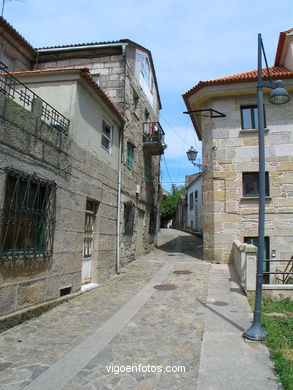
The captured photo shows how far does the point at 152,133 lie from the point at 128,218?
4664 mm

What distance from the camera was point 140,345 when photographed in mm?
4523

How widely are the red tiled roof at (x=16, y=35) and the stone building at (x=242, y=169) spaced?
6925 millimetres

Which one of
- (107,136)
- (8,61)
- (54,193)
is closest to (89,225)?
(54,193)

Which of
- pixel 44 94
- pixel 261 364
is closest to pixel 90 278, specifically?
pixel 44 94

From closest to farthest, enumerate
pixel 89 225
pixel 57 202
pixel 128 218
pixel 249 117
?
1. pixel 57 202
2. pixel 89 225
3. pixel 128 218
4. pixel 249 117

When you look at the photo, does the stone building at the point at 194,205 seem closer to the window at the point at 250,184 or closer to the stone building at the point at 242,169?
the stone building at the point at 242,169

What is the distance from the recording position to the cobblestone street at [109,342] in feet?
11.5

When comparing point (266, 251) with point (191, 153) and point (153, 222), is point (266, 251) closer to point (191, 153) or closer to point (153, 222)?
point (191, 153)

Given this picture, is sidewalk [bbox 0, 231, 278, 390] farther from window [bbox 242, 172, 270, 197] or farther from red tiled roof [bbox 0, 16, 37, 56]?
red tiled roof [bbox 0, 16, 37, 56]

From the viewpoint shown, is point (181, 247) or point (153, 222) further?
point (181, 247)

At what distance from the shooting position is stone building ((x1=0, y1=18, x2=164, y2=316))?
17.8 ft

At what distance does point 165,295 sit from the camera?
742 centimetres

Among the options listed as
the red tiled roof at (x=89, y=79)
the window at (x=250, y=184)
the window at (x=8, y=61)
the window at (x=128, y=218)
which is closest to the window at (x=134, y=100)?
the red tiled roof at (x=89, y=79)

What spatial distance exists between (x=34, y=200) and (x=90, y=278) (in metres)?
3.75
